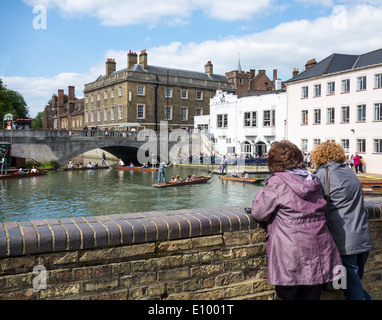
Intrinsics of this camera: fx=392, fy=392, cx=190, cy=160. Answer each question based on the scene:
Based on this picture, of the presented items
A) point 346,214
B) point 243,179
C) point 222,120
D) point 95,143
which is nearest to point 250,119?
point 222,120

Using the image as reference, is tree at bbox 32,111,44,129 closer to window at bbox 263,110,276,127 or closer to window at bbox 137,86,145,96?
window at bbox 137,86,145,96

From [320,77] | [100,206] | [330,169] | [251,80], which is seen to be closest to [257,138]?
[320,77]

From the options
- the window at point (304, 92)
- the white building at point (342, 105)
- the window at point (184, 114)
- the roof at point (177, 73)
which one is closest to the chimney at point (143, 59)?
the roof at point (177, 73)

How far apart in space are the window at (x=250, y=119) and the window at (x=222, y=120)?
3.44 metres

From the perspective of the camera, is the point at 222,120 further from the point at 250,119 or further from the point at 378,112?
the point at 378,112

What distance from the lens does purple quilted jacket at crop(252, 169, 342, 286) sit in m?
3.00

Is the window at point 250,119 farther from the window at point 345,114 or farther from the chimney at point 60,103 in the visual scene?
the chimney at point 60,103

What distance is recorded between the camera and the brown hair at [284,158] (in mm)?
3232

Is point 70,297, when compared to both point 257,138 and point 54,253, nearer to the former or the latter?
point 54,253

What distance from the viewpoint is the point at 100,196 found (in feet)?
76.0

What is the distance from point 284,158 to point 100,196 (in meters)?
21.0

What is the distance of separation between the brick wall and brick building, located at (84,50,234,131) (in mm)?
45838

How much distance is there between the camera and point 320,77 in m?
34.2

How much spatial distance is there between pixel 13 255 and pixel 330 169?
2.67 metres
